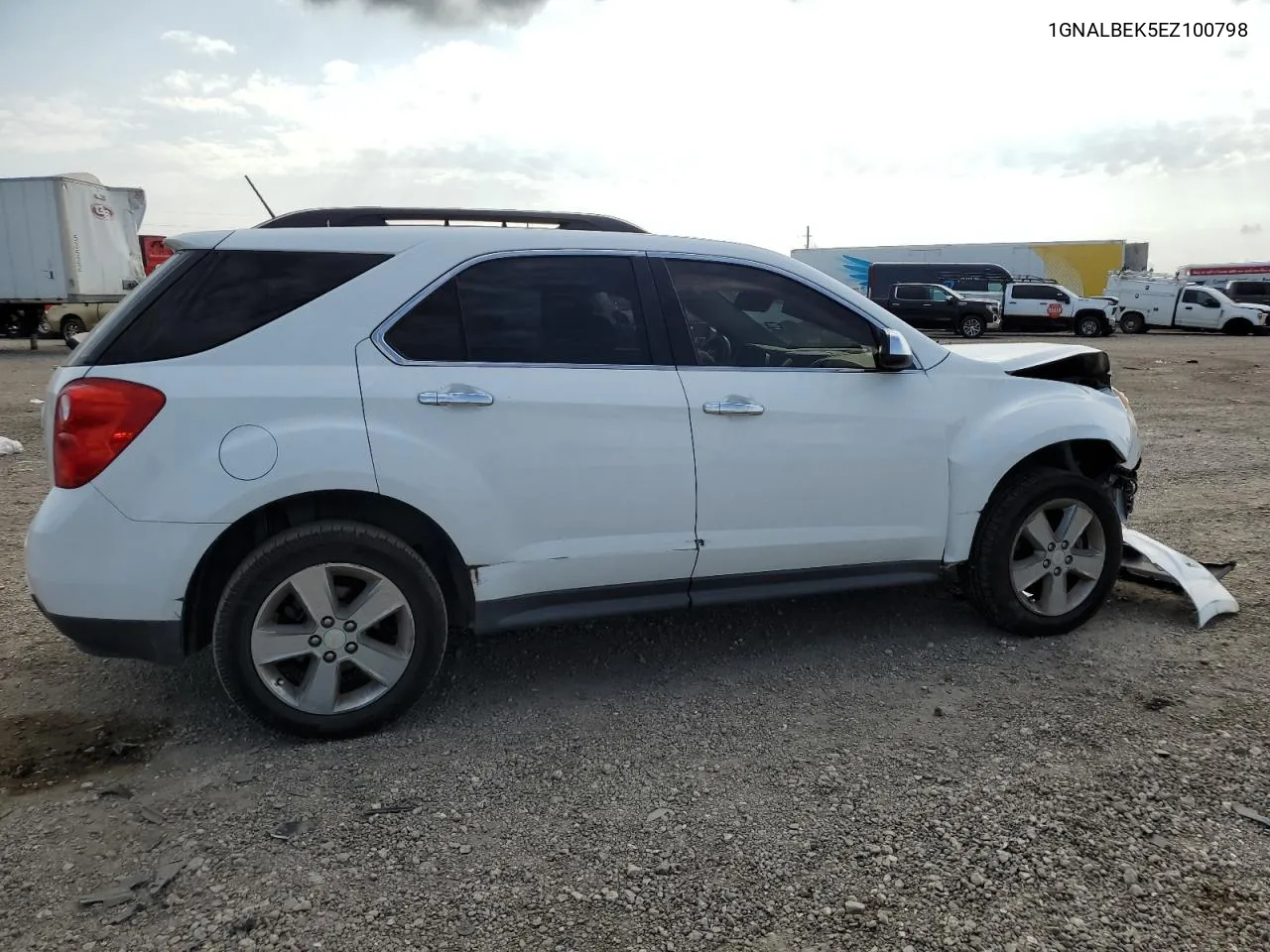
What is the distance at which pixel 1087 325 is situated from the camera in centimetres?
3008

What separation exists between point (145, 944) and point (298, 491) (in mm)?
1329

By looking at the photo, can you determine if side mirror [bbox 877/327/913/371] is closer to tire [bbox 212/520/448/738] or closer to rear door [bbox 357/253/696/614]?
rear door [bbox 357/253/696/614]

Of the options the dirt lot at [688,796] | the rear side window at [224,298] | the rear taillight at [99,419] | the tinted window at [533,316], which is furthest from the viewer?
the tinted window at [533,316]

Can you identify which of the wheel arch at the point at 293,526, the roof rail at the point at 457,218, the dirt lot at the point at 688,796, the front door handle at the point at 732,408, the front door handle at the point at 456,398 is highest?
the roof rail at the point at 457,218

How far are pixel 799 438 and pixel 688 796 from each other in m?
1.41

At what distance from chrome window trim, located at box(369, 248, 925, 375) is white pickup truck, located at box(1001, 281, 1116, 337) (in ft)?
96.0

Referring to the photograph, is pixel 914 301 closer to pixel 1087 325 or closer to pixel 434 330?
pixel 1087 325

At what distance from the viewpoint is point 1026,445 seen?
3965 mm

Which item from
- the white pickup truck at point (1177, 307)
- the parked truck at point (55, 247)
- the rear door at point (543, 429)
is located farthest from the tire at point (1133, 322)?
the rear door at point (543, 429)

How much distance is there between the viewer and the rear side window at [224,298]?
3.03m

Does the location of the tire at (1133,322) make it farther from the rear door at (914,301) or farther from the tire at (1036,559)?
the tire at (1036,559)

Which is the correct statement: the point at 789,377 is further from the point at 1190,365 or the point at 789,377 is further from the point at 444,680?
the point at 1190,365

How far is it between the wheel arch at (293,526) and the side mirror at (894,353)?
5.93 feet

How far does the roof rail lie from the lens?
3508mm
